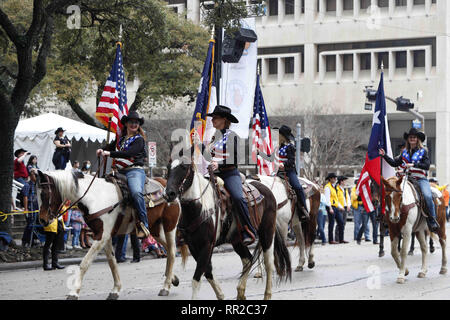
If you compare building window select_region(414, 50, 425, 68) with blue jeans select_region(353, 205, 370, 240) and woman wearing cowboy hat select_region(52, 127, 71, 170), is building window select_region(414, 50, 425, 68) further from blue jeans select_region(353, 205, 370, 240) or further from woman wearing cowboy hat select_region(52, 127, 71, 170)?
woman wearing cowboy hat select_region(52, 127, 71, 170)

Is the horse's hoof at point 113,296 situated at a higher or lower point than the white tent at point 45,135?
lower

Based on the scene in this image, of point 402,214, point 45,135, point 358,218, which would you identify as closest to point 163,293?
point 402,214

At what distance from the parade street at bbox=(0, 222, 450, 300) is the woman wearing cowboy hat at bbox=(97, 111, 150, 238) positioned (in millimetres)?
1331

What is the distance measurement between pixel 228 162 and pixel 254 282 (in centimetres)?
383

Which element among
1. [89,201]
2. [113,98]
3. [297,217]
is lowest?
[297,217]

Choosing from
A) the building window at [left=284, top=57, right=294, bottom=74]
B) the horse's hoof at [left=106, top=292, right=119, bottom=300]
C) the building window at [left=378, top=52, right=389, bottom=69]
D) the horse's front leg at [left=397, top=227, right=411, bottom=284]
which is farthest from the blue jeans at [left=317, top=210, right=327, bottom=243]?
the building window at [left=284, top=57, right=294, bottom=74]

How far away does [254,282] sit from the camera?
13.8 meters

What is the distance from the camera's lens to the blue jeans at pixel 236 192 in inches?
416

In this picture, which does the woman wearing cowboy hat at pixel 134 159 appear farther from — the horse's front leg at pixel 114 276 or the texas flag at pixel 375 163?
the texas flag at pixel 375 163

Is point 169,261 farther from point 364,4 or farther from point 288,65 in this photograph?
point 288,65

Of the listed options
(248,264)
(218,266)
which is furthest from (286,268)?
(218,266)

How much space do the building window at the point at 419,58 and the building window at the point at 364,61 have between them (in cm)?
364

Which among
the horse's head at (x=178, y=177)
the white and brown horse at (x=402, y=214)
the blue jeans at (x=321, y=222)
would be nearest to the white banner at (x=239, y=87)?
the blue jeans at (x=321, y=222)
